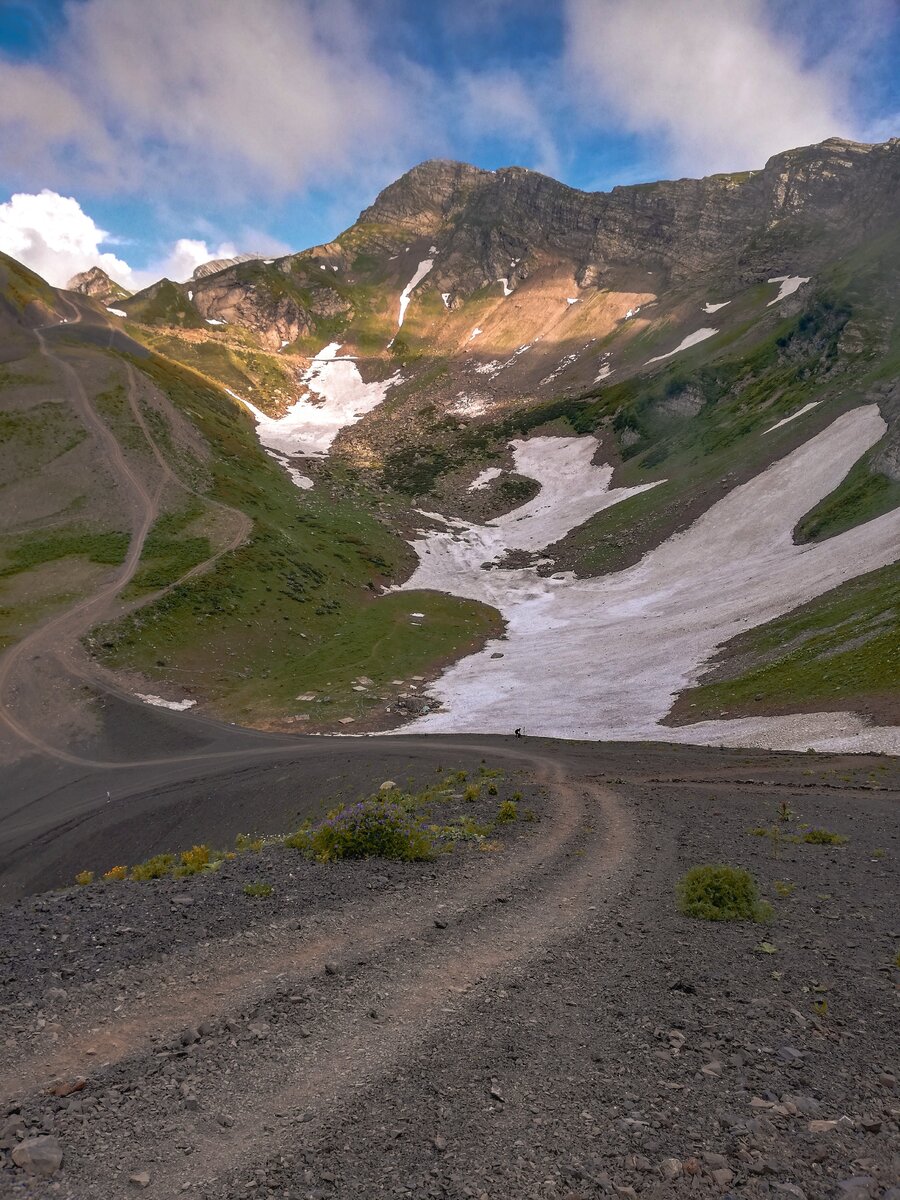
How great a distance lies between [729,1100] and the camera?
637cm

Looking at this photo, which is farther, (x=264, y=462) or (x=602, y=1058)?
(x=264, y=462)

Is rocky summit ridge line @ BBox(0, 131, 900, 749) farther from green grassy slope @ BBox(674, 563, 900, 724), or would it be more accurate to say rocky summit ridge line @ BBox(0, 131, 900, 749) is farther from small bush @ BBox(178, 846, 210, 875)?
small bush @ BBox(178, 846, 210, 875)

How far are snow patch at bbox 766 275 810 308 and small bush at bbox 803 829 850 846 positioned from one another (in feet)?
453

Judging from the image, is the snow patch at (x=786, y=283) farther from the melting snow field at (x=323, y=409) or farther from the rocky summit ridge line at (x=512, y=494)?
the melting snow field at (x=323, y=409)

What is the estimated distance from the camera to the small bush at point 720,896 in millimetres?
10953

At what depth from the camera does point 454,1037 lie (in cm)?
772

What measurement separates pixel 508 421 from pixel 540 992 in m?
130

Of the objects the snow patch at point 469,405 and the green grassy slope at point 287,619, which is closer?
the green grassy slope at point 287,619

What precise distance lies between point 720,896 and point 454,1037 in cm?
580

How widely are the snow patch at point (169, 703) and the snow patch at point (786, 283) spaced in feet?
434

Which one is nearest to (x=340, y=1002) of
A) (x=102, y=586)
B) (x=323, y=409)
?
(x=102, y=586)

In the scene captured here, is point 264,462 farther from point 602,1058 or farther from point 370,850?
point 602,1058

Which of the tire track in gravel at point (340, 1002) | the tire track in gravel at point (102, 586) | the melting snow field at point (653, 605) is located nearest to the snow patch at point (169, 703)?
the tire track in gravel at point (102, 586)

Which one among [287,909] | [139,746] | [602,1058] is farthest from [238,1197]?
[139,746]
